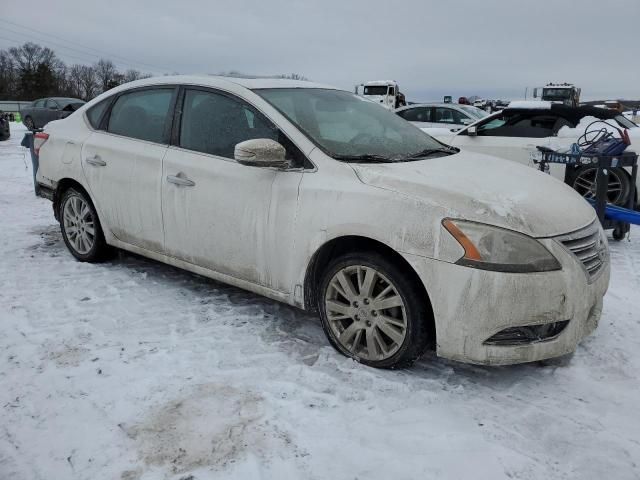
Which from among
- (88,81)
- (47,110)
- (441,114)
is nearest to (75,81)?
(88,81)

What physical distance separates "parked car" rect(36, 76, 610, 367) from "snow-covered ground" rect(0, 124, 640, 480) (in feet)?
0.93

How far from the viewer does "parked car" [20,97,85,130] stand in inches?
896

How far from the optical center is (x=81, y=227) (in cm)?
490

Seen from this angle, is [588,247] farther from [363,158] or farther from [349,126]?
[349,126]

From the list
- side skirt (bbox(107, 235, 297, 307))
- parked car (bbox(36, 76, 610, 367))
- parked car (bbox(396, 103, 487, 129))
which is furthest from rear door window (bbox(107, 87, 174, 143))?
parked car (bbox(396, 103, 487, 129))

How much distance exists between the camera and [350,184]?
307 cm

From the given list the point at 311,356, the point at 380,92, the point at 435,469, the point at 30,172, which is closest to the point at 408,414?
the point at 435,469

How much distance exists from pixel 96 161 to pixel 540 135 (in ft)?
18.9

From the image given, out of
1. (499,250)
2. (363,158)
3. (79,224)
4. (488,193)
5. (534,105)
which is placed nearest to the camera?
(499,250)

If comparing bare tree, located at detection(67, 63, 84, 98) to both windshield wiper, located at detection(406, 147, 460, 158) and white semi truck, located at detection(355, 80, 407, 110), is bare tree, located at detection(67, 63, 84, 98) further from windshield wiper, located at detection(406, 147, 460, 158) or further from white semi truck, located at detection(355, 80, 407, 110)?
windshield wiper, located at detection(406, 147, 460, 158)

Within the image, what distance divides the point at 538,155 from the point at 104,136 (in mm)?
4464

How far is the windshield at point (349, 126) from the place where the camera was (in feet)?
11.2

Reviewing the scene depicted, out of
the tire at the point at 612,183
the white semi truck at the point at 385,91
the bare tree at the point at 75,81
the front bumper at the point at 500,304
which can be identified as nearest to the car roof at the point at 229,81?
the front bumper at the point at 500,304

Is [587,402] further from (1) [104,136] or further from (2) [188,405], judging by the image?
(1) [104,136]
